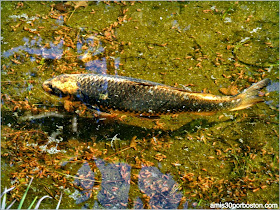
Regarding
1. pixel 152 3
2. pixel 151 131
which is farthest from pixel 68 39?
pixel 151 131

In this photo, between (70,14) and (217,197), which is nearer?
(217,197)

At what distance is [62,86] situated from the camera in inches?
164

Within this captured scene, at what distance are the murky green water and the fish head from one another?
16.6 inches

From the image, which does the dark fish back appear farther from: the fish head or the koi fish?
the fish head

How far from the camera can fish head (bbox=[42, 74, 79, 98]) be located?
4113mm

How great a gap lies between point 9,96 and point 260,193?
447 centimetres

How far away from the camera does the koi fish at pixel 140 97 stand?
12.9 ft

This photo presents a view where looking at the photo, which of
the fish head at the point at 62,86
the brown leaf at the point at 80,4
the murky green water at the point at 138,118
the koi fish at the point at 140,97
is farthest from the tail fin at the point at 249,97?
the brown leaf at the point at 80,4

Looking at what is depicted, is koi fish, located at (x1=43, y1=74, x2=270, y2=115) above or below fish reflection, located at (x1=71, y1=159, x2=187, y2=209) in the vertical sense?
above

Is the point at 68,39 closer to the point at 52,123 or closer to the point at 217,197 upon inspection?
the point at 52,123

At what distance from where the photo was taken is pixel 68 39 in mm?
5164

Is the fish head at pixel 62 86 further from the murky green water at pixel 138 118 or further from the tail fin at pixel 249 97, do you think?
the tail fin at pixel 249 97

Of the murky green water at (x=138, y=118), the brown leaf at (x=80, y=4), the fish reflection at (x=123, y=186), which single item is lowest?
the fish reflection at (x=123, y=186)

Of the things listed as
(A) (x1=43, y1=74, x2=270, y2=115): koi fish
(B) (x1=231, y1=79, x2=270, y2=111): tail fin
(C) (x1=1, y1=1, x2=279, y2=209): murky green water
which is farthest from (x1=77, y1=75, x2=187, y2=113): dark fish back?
(B) (x1=231, y1=79, x2=270, y2=111): tail fin
